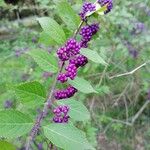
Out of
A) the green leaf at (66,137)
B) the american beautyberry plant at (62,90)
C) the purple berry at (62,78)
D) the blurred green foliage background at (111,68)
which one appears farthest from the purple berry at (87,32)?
the blurred green foliage background at (111,68)

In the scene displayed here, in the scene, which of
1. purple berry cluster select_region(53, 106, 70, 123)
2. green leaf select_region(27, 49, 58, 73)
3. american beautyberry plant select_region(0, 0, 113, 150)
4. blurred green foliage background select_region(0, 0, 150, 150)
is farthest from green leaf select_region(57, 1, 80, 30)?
blurred green foliage background select_region(0, 0, 150, 150)

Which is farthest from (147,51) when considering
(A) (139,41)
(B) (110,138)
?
(B) (110,138)

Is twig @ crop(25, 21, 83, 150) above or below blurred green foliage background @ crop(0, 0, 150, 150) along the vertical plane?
above

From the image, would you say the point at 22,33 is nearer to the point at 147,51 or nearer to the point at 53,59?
the point at 147,51

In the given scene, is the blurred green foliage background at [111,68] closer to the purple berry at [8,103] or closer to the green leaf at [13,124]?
the purple berry at [8,103]

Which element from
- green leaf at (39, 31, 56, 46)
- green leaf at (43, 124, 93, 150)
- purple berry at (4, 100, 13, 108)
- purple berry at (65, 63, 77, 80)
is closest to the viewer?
green leaf at (43, 124, 93, 150)

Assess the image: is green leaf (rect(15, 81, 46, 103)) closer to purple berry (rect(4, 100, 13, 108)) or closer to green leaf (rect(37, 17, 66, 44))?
green leaf (rect(37, 17, 66, 44))

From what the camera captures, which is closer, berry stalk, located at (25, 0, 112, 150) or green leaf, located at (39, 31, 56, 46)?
berry stalk, located at (25, 0, 112, 150)

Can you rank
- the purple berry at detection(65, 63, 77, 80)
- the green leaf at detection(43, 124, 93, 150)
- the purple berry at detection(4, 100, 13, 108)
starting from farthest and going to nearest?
the purple berry at detection(4, 100, 13, 108), the purple berry at detection(65, 63, 77, 80), the green leaf at detection(43, 124, 93, 150)
